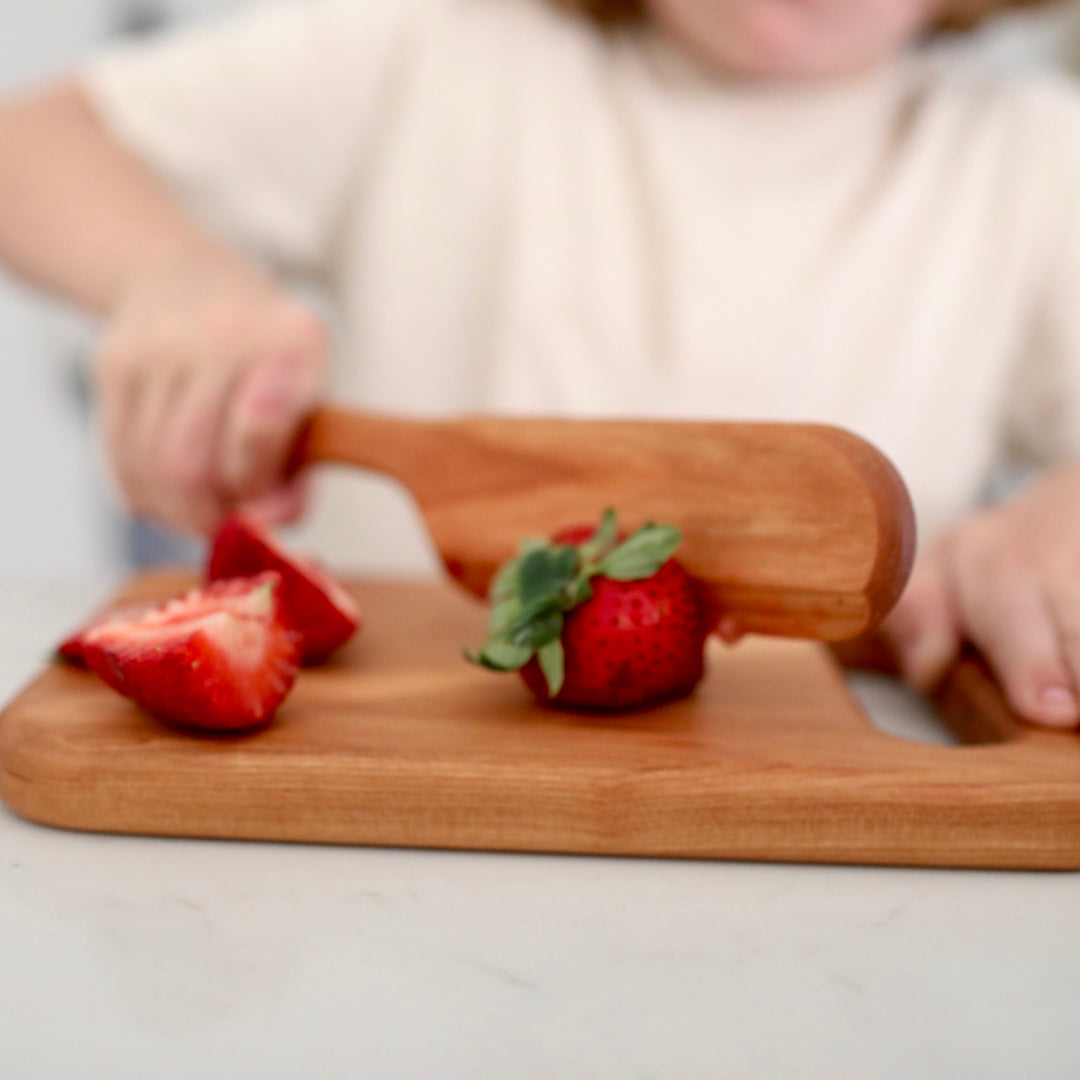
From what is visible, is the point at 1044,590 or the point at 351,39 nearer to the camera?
the point at 1044,590

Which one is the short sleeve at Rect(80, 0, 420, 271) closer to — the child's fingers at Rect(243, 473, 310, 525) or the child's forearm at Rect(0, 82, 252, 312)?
the child's forearm at Rect(0, 82, 252, 312)

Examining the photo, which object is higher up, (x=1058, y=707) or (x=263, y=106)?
(x=263, y=106)

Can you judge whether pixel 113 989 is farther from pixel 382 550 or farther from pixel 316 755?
pixel 382 550

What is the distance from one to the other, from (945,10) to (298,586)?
3.23 feet

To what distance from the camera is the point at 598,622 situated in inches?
23.9

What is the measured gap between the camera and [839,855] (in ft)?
1.75

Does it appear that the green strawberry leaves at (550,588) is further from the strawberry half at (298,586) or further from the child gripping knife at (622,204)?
the child gripping knife at (622,204)

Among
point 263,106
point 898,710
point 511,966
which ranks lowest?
point 898,710

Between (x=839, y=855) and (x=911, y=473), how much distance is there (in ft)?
2.44

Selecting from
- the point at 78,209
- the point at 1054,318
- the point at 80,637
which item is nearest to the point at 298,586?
the point at 80,637

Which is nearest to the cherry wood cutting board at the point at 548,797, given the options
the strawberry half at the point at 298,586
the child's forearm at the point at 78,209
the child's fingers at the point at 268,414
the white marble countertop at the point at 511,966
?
the white marble countertop at the point at 511,966

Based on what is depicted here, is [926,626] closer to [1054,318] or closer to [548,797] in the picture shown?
[548,797]

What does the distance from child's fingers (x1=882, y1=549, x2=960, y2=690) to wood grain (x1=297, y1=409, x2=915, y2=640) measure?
0.49 feet

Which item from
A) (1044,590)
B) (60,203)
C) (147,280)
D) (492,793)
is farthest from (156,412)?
(1044,590)
